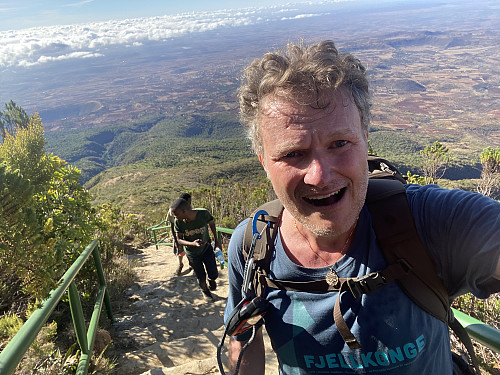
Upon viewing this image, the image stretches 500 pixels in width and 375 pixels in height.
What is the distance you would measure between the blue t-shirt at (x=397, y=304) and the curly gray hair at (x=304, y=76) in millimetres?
439

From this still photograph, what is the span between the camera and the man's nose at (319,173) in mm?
1068

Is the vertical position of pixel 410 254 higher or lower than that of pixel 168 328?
higher

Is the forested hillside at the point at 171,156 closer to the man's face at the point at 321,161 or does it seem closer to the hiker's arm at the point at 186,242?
the hiker's arm at the point at 186,242

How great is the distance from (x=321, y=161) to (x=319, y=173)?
47mm

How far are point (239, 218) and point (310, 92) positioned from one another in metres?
6.91

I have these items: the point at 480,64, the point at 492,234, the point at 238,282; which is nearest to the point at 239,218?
the point at 238,282

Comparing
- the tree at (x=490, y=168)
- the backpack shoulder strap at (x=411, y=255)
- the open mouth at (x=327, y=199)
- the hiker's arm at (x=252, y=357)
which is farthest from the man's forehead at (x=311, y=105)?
the tree at (x=490, y=168)

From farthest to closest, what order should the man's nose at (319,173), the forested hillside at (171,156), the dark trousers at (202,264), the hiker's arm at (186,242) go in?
the forested hillside at (171,156), the dark trousers at (202,264), the hiker's arm at (186,242), the man's nose at (319,173)

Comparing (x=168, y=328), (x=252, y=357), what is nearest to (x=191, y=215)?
(x=168, y=328)

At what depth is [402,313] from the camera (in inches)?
37.8

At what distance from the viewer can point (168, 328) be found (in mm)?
3666

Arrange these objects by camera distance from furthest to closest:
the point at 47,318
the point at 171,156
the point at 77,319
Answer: the point at 171,156 < the point at 77,319 < the point at 47,318

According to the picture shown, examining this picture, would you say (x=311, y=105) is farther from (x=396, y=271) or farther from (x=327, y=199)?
(x=396, y=271)

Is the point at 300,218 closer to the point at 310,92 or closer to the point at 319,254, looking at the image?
the point at 319,254
